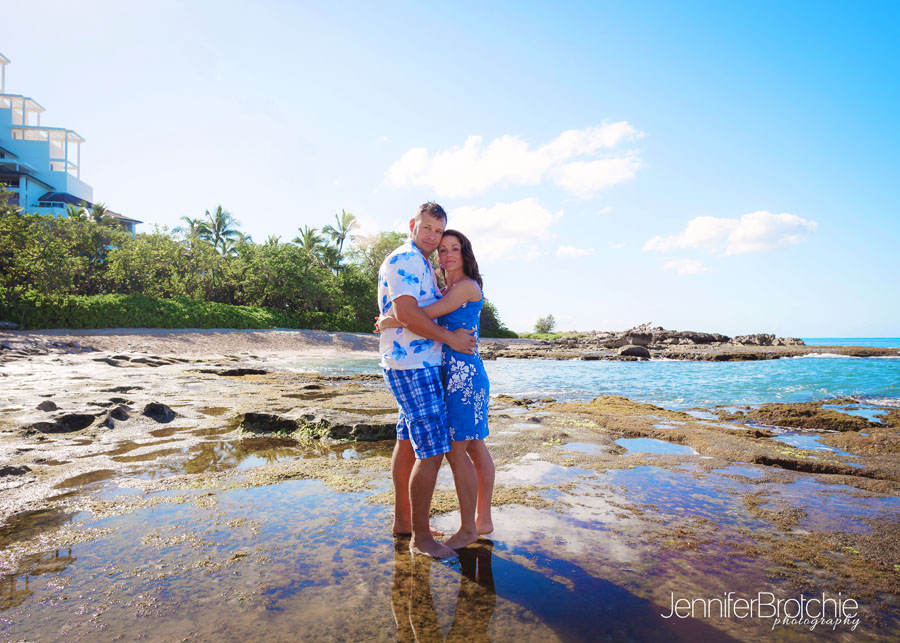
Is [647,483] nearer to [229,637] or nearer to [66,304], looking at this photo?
[229,637]

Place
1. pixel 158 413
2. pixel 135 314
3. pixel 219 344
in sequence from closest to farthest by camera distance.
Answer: pixel 158 413 → pixel 219 344 → pixel 135 314

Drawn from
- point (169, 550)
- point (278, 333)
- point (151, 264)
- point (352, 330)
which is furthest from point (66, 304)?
point (169, 550)

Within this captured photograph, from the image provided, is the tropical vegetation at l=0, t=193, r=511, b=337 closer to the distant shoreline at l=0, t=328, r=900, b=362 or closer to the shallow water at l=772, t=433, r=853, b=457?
the distant shoreline at l=0, t=328, r=900, b=362

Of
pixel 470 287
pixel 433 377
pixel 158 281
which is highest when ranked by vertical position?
pixel 158 281

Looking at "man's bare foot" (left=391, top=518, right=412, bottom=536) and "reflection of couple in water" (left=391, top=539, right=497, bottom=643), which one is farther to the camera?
"man's bare foot" (left=391, top=518, right=412, bottom=536)

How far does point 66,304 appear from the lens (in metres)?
25.1

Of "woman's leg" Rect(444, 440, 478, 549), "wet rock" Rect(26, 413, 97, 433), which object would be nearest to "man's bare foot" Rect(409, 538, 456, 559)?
"woman's leg" Rect(444, 440, 478, 549)

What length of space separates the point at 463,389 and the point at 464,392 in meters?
0.02

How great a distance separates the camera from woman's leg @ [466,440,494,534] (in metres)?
3.25

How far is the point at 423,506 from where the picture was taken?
296 cm

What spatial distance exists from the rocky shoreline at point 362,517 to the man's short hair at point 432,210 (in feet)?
6.69

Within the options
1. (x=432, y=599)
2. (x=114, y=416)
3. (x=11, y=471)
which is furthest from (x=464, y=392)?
(x=114, y=416)

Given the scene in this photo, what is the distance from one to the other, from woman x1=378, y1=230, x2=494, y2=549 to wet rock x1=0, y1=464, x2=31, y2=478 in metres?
3.46

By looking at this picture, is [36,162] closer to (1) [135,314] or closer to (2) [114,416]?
(1) [135,314]
